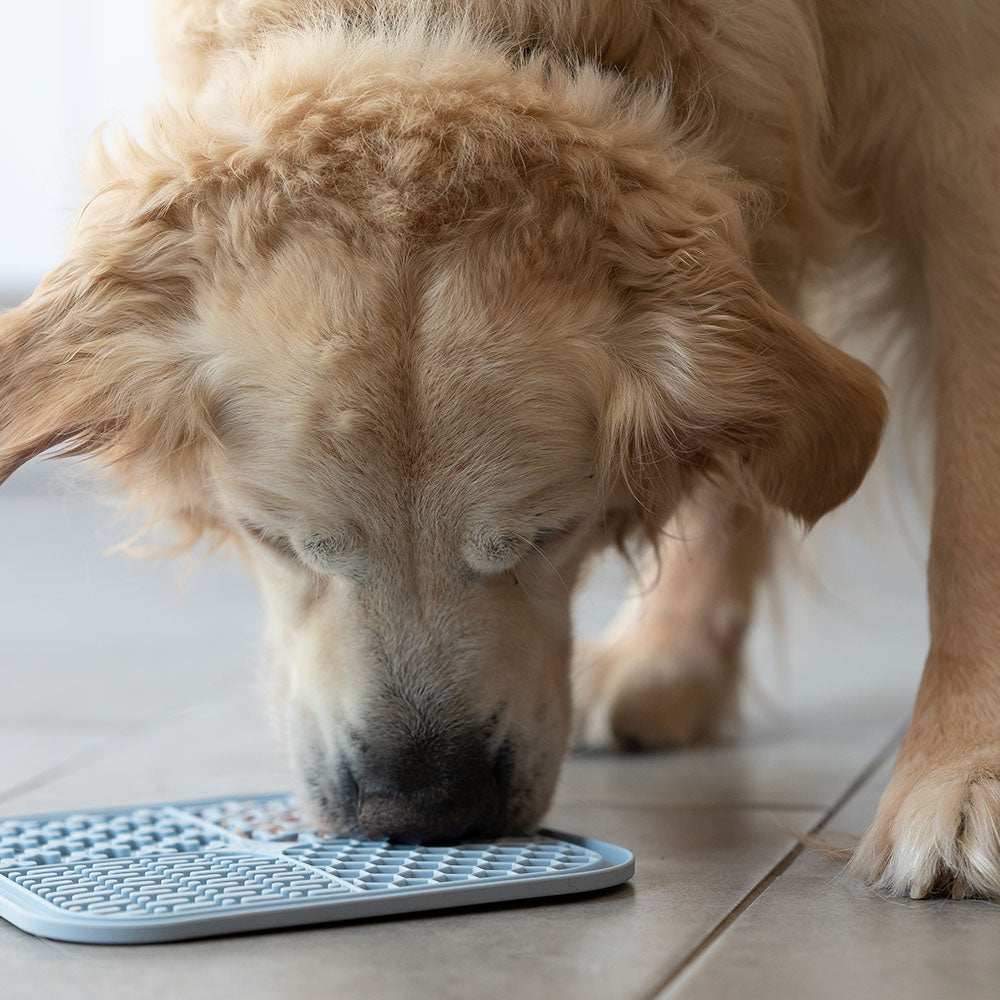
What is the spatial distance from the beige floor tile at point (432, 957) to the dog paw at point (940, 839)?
0.14m

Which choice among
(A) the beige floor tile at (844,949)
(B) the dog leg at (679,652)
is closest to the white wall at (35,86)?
(B) the dog leg at (679,652)

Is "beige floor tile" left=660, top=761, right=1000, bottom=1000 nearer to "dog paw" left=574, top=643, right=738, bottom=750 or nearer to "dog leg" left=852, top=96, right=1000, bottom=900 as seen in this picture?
"dog leg" left=852, top=96, right=1000, bottom=900

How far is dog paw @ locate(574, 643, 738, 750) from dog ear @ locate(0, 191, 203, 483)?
100cm

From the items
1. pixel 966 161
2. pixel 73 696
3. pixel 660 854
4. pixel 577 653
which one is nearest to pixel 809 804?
pixel 660 854

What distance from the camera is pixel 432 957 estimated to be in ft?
4.08

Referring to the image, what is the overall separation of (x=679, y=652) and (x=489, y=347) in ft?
3.77

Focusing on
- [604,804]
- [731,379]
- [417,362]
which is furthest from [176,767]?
[731,379]

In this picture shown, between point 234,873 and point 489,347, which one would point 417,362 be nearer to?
point 489,347

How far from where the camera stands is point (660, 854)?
1646 millimetres

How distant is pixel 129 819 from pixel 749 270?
1.01m

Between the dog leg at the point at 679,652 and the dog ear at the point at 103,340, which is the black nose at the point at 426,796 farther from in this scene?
the dog leg at the point at 679,652

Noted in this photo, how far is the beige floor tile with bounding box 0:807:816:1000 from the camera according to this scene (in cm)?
116

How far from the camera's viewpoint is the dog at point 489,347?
5.04ft

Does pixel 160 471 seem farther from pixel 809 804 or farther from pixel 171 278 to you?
pixel 809 804
